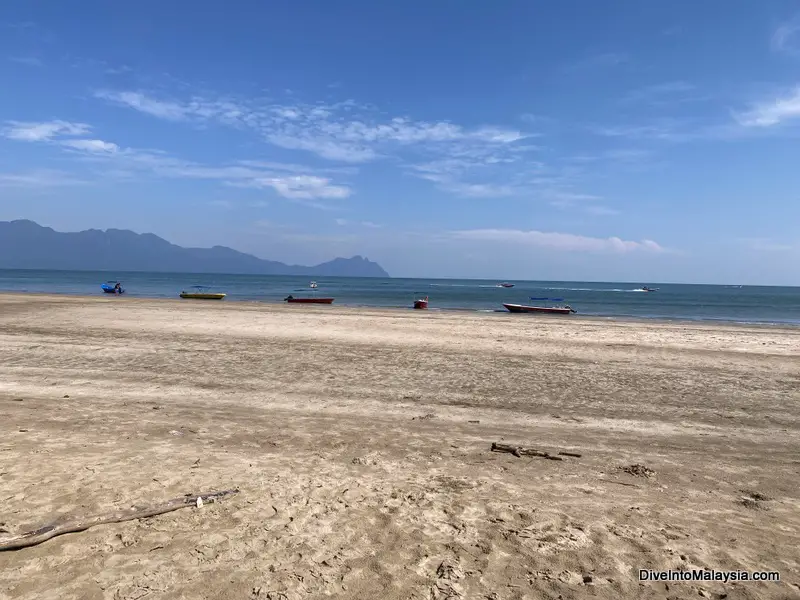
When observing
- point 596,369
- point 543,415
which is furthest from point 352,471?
point 596,369

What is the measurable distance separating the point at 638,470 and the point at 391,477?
3312 millimetres

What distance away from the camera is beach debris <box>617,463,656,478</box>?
6.34m

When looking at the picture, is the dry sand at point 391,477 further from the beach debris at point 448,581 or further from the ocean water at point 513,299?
the ocean water at point 513,299

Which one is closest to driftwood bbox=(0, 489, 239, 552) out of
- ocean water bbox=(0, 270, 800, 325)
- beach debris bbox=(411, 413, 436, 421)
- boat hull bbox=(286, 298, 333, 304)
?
beach debris bbox=(411, 413, 436, 421)

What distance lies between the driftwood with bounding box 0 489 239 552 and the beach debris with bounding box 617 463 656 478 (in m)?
4.90

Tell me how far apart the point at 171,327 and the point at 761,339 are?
2605 cm

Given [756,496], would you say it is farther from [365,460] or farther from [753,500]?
[365,460]

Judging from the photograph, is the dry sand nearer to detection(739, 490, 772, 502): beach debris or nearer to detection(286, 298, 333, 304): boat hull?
detection(739, 490, 772, 502): beach debris

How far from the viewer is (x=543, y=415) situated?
9383mm

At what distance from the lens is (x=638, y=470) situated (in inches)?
255

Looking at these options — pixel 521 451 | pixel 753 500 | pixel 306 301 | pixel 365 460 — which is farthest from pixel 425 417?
pixel 306 301

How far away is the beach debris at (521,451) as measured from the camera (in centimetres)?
687

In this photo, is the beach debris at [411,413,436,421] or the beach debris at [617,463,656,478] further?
the beach debris at [411,413,436,421]

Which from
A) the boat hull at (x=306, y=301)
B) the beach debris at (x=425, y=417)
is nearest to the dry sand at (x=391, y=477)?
the beach debris at (x=425, y=417)
